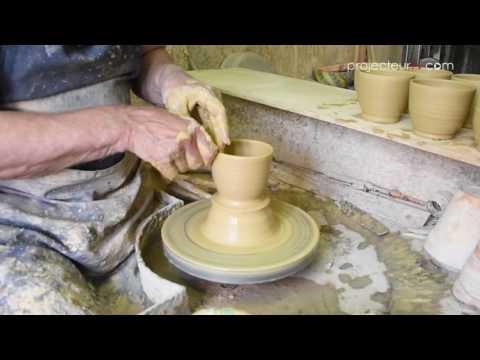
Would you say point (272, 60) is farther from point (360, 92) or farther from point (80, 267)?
point (80, 267)

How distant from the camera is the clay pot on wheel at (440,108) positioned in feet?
5.43

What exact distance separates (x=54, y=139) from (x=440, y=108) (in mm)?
1263

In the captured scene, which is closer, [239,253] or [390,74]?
[239,253]

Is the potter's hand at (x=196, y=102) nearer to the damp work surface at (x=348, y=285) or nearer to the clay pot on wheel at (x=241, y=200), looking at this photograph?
the clay pot on wheel at (x=241, y=200)

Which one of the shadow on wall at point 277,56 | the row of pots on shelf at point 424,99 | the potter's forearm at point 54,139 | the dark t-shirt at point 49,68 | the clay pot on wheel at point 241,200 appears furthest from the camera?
the shadow on wall at point 277,56

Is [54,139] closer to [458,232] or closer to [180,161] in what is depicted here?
[180,161]

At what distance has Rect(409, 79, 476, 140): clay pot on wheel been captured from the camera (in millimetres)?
1655

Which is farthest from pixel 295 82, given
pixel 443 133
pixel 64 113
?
pixel 64 113

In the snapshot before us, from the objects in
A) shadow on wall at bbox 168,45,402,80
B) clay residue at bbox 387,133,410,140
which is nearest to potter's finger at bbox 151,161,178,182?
clay residue at bbox 387,133,410,140

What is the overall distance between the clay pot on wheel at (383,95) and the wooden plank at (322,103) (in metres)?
0.04

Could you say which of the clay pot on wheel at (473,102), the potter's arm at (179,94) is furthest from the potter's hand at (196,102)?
the clay pot on wheel at (473,102)

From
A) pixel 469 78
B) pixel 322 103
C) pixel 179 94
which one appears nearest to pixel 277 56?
pixel 322 103

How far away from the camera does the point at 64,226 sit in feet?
4.99

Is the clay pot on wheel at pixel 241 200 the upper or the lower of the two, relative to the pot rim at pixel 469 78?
lower
